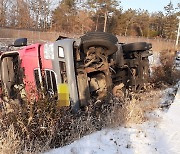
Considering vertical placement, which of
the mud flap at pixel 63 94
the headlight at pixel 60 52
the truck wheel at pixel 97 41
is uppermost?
the truck wheel at pixel 97 41

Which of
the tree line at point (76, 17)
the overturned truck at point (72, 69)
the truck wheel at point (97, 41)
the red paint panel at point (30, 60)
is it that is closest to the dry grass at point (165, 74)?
the overturned truck at point (72, 69)

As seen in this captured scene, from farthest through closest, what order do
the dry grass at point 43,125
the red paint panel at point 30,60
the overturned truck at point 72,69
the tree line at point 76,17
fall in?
the tree line at point 76,17 → the red paint panel at point 30,60 → the overturned truck at point 72,69 → the dry grass at point 43,125

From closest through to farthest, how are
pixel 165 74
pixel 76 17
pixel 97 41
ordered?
pixel 97 41
pixel 165 74
pixel 76 17

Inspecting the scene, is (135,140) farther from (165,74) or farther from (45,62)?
(165,74)

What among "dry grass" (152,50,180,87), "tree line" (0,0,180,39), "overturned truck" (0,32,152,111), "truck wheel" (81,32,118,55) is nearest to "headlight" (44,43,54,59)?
"overturned truck" (0,32,152,111)

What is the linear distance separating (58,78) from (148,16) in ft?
252

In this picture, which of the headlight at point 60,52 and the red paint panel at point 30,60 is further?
the red paint panel at point 30,60

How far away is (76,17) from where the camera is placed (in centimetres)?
6266

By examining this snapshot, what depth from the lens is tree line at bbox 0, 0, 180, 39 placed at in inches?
2277

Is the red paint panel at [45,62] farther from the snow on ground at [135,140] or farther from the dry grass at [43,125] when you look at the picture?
the snow on ground at [135,140]

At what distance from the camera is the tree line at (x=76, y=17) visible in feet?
190

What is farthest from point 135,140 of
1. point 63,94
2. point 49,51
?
point 49,51

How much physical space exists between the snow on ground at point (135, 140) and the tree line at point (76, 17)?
160 feet

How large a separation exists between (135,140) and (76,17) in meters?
58.8
